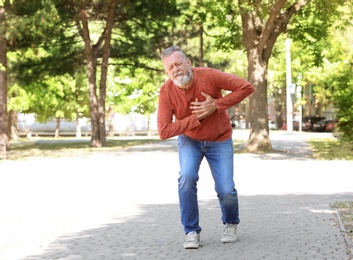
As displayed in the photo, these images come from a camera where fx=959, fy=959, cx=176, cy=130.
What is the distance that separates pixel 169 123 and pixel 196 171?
1.76 ft

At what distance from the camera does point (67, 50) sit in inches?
1646

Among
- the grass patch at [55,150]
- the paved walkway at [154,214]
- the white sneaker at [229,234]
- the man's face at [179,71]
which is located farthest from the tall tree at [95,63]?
the man's face at [179,71]

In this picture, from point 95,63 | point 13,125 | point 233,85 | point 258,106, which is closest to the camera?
point 233,85

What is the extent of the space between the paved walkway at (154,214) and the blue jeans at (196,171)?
35 cm

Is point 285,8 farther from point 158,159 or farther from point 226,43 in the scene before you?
point 158,159

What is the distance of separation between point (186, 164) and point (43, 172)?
43.6 feet

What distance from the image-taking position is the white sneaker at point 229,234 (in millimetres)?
8703

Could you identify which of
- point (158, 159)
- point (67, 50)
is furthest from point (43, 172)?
point (67, 50)

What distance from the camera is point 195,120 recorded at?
807 centimetres

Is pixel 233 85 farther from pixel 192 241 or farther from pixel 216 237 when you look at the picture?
pixel 216 237

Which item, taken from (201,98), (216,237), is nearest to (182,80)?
(201,98)

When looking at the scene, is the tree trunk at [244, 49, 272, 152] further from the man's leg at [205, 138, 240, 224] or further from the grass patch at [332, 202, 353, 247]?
the man's leg at [205, 138, 240, 224]

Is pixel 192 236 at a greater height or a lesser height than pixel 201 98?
lesser

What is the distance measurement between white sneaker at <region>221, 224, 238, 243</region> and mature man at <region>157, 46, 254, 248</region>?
0.20 m
